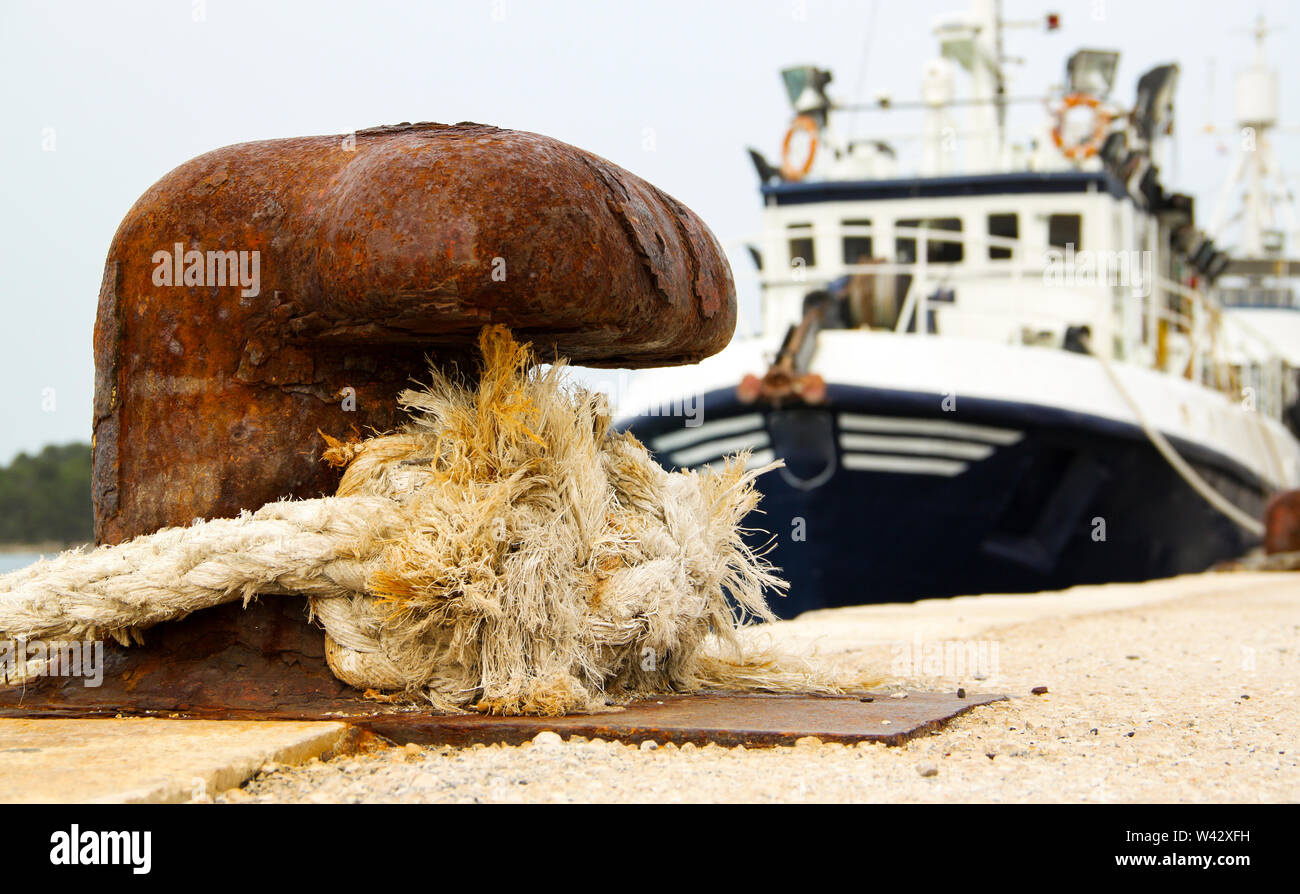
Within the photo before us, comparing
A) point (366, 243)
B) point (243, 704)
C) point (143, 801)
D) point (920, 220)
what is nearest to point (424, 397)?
point (366, 243)

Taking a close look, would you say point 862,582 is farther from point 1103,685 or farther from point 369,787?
point 369,787

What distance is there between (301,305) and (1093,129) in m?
12.0

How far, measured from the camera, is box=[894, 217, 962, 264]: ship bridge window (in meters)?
12.8

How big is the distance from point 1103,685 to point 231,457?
6.72 ft

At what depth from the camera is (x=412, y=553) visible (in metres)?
2.27

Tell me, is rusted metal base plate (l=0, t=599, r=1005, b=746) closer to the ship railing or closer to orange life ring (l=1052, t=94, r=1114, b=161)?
the ship railing

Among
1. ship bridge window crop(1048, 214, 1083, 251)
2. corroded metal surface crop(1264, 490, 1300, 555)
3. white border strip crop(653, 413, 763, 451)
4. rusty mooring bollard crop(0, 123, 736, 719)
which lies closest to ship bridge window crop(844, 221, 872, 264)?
ship bridge window crop(1048, 214, 1083, 251)

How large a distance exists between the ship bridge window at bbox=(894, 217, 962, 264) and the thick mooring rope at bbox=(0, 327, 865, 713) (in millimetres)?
10729

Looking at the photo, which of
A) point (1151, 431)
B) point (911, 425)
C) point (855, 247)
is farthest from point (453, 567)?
point (855, 247)

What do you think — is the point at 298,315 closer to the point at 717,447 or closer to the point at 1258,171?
the point at 717,447

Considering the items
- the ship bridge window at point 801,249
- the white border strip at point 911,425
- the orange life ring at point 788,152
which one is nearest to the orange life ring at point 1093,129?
the orange life ring at point 788,152

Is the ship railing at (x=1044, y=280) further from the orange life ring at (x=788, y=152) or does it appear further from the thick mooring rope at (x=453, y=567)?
the thick mooring rope at (x=453, y=567)

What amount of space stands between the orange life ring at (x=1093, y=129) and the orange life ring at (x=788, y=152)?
2223 mm

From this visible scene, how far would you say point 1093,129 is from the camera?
13172 mm
